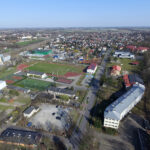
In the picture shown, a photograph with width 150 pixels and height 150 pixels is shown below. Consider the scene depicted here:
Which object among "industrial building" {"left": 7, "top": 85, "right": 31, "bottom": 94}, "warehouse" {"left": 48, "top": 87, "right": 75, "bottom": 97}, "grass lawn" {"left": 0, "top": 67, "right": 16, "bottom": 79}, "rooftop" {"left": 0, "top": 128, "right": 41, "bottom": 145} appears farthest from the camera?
"grass lawn" {"left": 0, "top": 67, "right": 16, "bottom": 79}

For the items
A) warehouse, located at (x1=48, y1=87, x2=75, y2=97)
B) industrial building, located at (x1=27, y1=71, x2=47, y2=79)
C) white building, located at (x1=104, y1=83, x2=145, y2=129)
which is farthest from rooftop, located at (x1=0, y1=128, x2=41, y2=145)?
industrial building, located at (x1=27, y1=71, x2=47, y2=79)

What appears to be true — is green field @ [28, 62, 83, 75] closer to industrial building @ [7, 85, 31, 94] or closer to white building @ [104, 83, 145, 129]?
industrial building @ [7, 85, 31, 94]

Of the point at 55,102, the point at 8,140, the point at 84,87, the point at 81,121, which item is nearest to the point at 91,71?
the point at 84,87

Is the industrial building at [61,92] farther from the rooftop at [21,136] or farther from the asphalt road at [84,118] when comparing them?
the rooftop at [21,136]

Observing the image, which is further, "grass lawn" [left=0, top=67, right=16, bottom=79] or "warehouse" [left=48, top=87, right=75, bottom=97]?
"grass lawn" [left=0, top=67, right=16, bottom=79]

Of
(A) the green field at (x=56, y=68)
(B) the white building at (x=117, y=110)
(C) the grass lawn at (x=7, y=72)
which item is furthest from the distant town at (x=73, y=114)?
(A) the green field at (x=56, y=68)

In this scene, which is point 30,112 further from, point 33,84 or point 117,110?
point 117,110

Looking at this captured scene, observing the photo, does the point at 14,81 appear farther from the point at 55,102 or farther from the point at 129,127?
the point at 129,127
